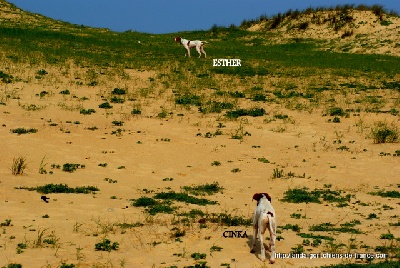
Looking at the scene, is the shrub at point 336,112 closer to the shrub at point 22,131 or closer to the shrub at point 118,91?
the shrub at point 118,91

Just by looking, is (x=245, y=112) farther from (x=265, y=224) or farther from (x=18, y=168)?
(x=265, y=224)

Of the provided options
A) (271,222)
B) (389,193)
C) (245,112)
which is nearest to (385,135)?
(389,193)

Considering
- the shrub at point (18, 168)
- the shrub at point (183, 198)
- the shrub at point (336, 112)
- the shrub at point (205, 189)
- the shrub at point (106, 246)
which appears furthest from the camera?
the shrub at point (336, 112)

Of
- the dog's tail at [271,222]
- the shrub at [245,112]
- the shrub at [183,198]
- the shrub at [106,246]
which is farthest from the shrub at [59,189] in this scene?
the shrub at [245,112]

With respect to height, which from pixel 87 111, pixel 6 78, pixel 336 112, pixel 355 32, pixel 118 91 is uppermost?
pixel 355 32

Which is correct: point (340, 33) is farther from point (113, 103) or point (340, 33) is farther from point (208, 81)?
→ point (113, 103)

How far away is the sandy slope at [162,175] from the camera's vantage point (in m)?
7.75

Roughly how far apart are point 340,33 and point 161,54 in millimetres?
22489

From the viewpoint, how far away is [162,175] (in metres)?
12.6

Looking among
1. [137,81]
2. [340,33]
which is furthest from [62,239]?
[340,33]

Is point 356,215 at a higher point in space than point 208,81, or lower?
lower

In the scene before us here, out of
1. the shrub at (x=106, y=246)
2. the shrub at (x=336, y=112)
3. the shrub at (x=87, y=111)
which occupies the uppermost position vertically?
the shrub at (x=87, y=111)

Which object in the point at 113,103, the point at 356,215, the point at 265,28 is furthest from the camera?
the point at 265,28

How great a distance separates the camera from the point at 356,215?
9836 mm
